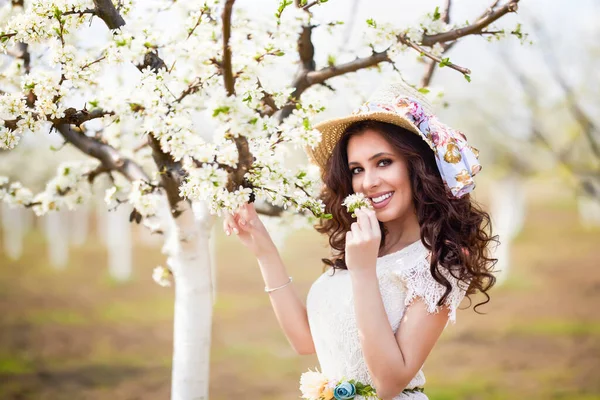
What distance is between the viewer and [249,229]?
6.48 ft

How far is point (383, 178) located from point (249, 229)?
1.45ft

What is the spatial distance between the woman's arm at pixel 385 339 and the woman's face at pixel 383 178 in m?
0.25

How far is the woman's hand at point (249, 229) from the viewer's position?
6.37 ft

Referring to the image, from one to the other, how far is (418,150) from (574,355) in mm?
7958

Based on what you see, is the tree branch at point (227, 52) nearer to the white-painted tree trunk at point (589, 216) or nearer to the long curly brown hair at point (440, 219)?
the long curly brown hair at point (440, 219)

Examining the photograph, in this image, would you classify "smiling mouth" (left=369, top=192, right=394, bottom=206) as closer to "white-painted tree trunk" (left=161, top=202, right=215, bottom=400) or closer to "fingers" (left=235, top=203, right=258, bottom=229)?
"fingers" (left=235, top=203, right=258, bottom=229)

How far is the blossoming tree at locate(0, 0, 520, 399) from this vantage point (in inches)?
57.6

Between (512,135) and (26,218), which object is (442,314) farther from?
(26,218)

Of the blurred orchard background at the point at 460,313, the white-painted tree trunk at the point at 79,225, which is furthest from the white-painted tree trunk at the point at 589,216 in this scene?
the white-painted tree trunk at the point at 79,225

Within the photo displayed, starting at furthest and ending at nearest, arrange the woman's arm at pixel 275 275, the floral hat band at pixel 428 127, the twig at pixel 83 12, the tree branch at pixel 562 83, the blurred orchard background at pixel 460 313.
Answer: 1. the blurred orchard background at pixel 460 313
2. the tree branch at pixel 562 83
3. the woman's arm at pixel 275 275
4. the floral hat band at pixel 428 127
5. the twig at pixel 83 12

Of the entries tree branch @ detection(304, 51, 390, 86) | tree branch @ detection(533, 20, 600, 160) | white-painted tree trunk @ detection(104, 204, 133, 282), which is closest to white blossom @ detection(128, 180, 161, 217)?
tree branch @ detection(304, 51, 390, 86)

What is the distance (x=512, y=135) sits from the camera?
313 inches

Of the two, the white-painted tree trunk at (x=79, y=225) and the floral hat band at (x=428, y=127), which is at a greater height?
the white-painted tree trunk at (x=79, y=225)

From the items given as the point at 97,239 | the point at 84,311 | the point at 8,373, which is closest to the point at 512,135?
the point at 8,373
